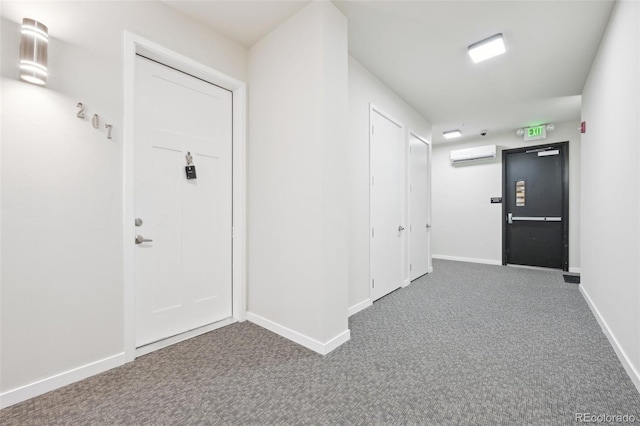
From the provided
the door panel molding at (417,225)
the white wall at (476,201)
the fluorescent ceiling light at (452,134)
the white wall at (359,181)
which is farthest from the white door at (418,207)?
the white wall at (476,201)

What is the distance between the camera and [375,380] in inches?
68.9

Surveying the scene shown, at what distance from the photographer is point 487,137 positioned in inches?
225

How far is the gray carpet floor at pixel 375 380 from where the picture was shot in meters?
1.45

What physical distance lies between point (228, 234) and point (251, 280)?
20.5 inches

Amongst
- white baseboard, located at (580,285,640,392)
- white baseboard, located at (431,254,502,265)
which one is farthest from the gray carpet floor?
white baseboard, located at (431,254,502,265)

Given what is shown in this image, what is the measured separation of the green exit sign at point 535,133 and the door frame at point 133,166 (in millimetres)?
5379

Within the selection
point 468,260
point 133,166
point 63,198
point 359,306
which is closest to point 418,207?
point 359,306

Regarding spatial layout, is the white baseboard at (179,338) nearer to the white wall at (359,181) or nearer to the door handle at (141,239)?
the door handle at (141,239)

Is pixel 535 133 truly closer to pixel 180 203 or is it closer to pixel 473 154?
pixel 473 154

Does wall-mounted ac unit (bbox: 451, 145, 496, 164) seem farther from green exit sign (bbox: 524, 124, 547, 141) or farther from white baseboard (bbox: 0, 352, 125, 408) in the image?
white baseboard (bbox: 0, 352, 125, 408)

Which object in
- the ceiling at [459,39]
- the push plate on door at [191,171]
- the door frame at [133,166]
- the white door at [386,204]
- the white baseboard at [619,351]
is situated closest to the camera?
the white baseboard at [619,351]

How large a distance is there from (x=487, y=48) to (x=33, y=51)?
3.53m

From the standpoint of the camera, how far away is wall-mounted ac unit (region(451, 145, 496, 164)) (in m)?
5.51

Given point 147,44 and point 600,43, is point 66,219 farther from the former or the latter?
point 600,43
